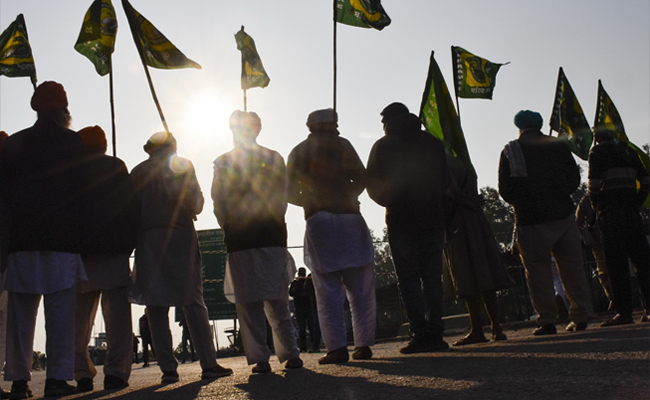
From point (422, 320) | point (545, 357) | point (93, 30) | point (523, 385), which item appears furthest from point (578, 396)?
point (93, 30)

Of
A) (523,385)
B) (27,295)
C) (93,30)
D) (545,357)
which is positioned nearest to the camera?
(523,385)

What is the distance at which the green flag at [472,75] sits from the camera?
1143 centimetres

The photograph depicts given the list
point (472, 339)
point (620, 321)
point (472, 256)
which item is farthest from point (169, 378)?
point (620, 321)

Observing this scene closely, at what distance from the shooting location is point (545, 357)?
386cm

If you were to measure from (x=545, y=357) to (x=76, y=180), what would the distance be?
3526 mm

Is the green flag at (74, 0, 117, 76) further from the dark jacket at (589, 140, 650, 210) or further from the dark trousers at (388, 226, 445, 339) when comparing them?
the dark jacket at (589, 140, 650, 210)

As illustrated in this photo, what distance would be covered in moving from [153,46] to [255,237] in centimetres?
336

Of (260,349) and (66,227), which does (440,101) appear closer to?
(260,349)

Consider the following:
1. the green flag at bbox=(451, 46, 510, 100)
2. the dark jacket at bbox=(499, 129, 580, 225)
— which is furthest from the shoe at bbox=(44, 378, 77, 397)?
the green flag at bbox=(451, 46, 510, 100)

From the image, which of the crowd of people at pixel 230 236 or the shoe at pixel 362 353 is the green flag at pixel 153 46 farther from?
the shoe at pixel 362 353

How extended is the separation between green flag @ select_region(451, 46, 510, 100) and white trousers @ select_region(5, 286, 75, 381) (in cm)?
827

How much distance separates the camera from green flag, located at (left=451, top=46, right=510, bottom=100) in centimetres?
1143

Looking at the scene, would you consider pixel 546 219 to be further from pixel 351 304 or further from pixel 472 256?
pixel 351 304

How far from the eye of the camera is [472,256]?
21.4ft
